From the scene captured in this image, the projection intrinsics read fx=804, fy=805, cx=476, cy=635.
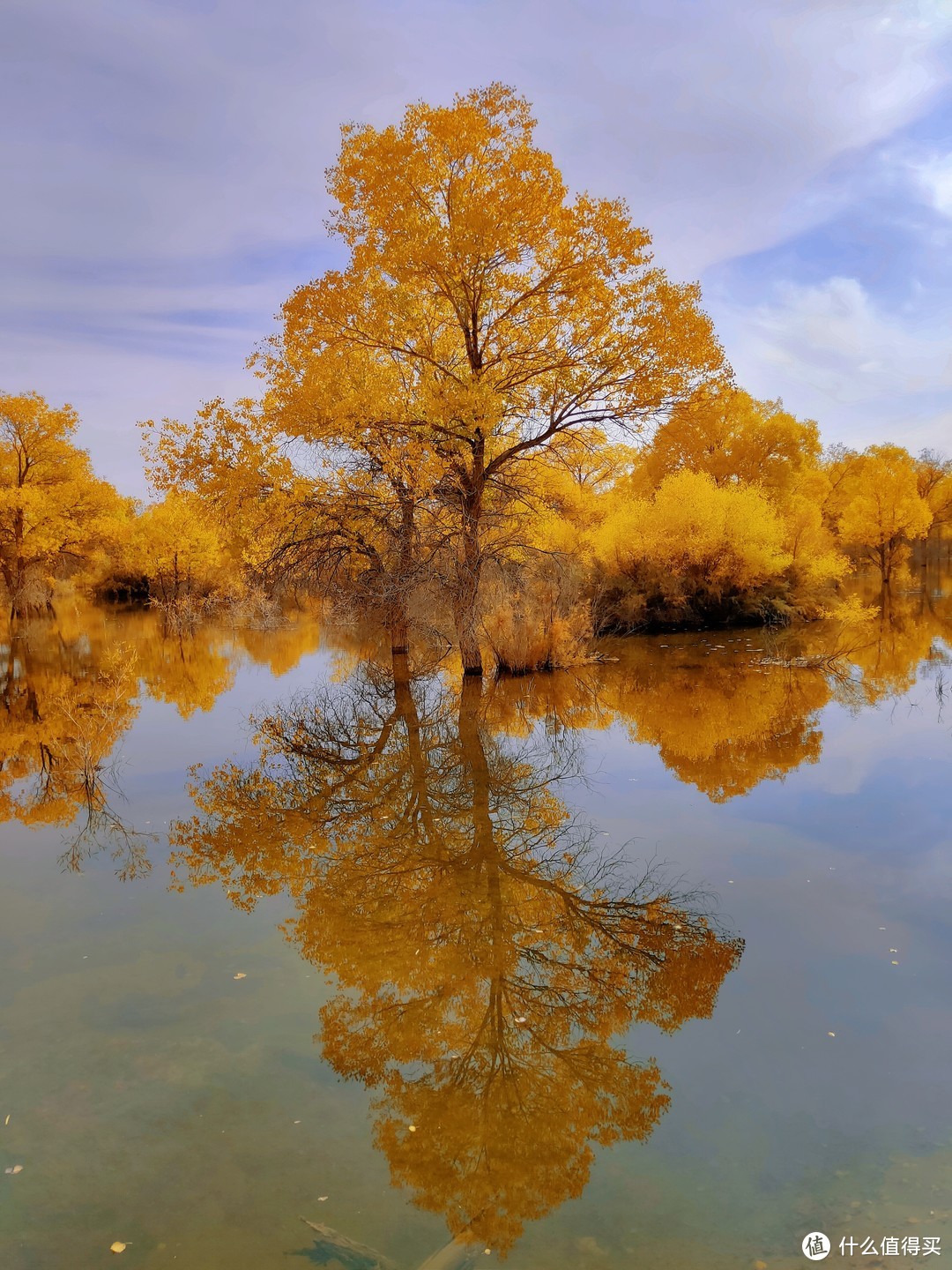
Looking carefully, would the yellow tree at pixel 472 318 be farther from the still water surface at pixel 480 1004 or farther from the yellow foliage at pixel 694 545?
the yellow foliage at pixel 694 545

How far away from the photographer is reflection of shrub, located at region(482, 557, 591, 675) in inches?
629

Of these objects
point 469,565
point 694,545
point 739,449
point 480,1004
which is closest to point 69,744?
point 469,565

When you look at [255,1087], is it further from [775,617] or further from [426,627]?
[775,617]

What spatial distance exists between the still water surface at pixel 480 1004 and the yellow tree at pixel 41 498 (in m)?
25.6

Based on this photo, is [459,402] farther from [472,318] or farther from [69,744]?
[69,744]

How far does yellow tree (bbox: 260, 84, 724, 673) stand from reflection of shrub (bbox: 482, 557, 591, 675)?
128 centimetres

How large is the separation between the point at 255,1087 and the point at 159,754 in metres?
7.76

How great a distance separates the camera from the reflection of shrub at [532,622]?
16.0 meters

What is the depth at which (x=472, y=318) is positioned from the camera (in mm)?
13984

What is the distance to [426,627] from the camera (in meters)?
19.4

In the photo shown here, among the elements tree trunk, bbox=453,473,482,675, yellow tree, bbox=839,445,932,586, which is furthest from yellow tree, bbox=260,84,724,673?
yellow tree, bbox=839,445,932,586

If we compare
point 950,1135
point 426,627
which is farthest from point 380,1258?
point 426,627

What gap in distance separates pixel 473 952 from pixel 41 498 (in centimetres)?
3286

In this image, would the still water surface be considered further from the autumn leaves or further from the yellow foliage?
the yellow foliage
